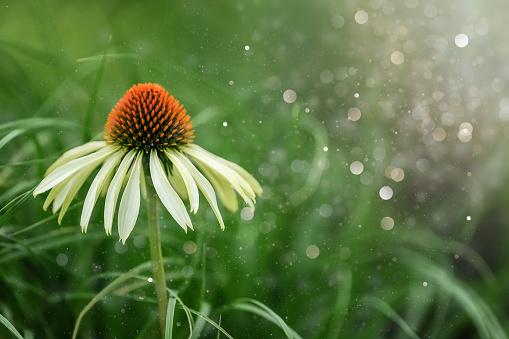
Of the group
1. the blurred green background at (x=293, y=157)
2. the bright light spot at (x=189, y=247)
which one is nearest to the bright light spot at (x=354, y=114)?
the blurred green background at (x=293, y=157)

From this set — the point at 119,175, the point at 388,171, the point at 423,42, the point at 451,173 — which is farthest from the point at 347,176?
the point at 119,175

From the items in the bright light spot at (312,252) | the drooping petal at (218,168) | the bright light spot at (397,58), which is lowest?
the bright light spot at (312,252)

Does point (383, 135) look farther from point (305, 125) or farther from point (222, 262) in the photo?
point (222, 262)

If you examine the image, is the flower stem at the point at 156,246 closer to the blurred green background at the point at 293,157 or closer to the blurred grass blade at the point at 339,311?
the blurred green background at the point at 293,157

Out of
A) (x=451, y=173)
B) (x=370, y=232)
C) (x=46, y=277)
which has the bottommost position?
(x=46, y=277)

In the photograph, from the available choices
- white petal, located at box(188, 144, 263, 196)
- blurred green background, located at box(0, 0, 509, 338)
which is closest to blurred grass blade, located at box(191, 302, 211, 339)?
blurred green background, located at box(0, 0, 509, 338)
